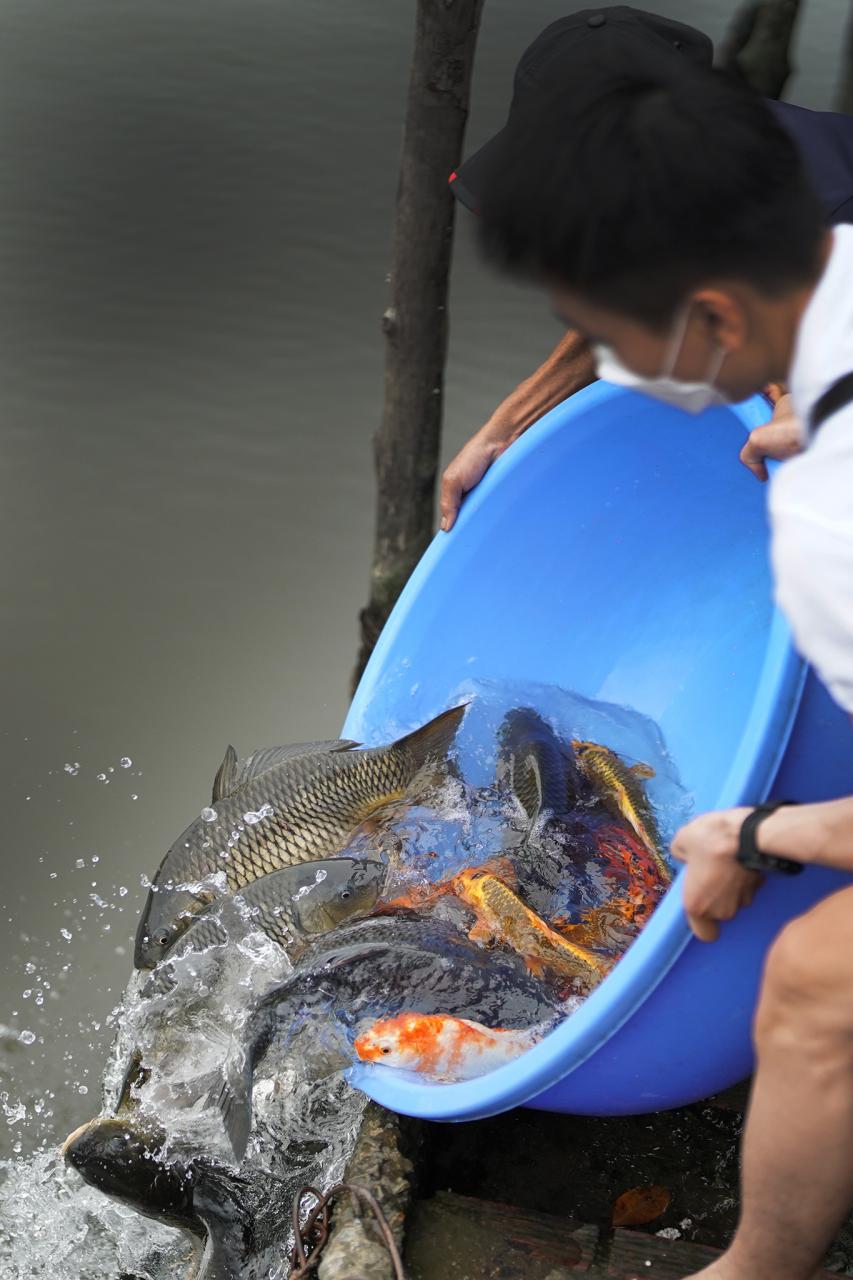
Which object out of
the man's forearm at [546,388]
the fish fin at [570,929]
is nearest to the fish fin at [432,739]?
the fish fin at [570,929]

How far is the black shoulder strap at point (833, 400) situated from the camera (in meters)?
1.37

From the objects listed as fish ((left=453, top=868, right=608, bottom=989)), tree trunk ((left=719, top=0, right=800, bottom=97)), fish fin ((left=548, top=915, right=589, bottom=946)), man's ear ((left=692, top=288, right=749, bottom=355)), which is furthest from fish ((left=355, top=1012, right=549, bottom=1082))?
tree trunk ((left=719, top=0, right=800, bottom=97))

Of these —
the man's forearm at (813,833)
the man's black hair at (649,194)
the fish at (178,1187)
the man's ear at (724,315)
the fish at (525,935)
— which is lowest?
the fish at (178,1187)

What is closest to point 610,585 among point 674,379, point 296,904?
point 296,904

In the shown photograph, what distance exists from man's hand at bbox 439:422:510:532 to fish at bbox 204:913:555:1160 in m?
1.17

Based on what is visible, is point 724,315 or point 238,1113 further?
point 238,1113

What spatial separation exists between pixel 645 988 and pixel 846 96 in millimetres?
8041

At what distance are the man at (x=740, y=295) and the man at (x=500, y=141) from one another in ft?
0.40

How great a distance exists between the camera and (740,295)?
1.35 metres

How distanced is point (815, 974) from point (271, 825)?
1.48m

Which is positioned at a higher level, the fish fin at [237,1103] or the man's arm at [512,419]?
the man's arm at [512,419]

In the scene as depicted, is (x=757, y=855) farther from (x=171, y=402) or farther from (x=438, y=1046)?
(x=171, y=402)

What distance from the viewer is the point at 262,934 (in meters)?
2.57

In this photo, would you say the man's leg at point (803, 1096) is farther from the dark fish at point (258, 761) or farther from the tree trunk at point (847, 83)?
the tree trunk at point (847, 83)
